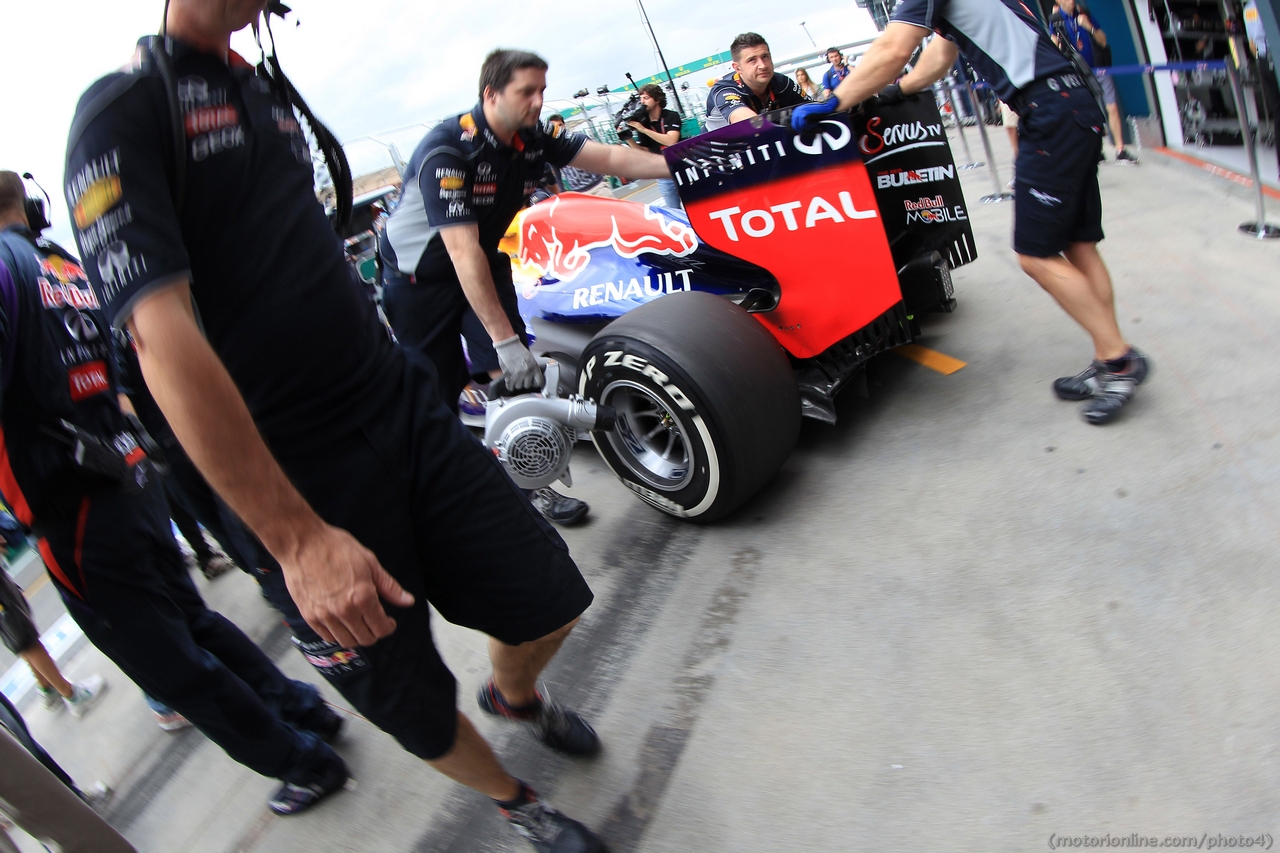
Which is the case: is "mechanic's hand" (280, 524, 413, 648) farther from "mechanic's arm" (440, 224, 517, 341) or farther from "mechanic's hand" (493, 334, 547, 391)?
"mechanic's arm" (440, 224, 517, 341)

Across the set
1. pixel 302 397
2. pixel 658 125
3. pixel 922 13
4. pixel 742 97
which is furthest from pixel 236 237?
pixel 658 125

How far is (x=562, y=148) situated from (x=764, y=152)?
95 centimetres

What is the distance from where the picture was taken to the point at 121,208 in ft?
3.71

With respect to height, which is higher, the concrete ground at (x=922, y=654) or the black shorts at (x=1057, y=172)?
the black shorts at (x=1057, y=172)

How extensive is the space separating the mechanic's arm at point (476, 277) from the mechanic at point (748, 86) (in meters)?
2.20

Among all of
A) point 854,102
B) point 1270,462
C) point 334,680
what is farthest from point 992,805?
point 854,102

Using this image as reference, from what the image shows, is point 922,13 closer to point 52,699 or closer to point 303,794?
point 303,794

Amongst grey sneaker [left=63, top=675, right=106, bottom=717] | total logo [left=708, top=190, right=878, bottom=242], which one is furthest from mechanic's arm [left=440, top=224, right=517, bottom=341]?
grey sneaker [left=63, top=675, right=106, bottom=717]

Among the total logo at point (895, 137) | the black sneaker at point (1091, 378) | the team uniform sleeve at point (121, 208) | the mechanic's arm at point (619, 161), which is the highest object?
the team uniform sleeve at point (121, 208)

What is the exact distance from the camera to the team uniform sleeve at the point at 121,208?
1.13 meters

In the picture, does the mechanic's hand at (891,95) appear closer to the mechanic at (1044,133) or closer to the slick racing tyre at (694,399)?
the mechanic at (1044,133)

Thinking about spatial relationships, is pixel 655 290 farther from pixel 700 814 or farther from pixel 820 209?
pixel 700 814
